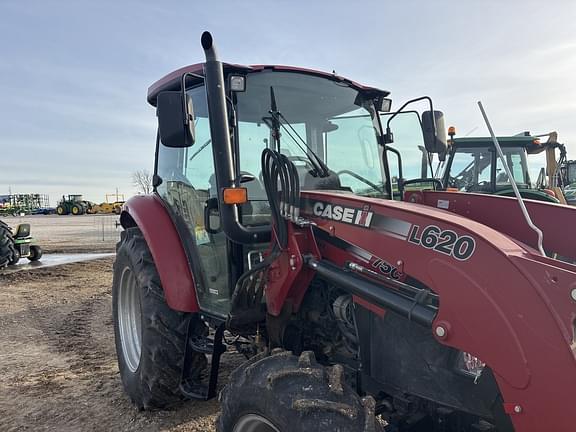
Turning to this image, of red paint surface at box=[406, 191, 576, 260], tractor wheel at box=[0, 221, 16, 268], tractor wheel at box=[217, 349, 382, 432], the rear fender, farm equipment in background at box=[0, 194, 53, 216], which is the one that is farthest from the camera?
farm equipment in background at box=[0, 194, 53, 216]

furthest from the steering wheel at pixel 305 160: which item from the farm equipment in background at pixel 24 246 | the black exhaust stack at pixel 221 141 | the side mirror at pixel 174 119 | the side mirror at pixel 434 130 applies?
the farm equipment in background at pixel 24 246

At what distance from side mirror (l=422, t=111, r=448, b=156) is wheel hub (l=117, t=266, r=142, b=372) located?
2431 millimetres

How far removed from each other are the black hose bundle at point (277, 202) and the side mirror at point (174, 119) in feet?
1.37

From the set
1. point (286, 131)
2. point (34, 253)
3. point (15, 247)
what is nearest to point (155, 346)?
point (286, 131)

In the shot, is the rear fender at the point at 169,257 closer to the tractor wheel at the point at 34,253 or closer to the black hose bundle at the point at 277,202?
the black hose bundle at the point at 277,202

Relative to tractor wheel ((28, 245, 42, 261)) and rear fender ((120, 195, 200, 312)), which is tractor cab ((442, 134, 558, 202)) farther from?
tractor wheel ((28, 245, 42, 261))

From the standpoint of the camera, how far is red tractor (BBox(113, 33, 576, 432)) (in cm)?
172

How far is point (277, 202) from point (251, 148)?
0.50 metres

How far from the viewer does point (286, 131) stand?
9.67 ft

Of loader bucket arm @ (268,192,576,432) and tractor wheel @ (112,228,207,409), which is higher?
loader bucket arm @ (268,192,576,432)

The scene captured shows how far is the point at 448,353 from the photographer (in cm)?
205

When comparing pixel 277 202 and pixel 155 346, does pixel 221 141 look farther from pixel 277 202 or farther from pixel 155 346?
pixel 155 346

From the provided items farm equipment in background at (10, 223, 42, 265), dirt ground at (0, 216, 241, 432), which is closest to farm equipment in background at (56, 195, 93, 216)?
farm equipment in background at (10, 223, 42, 265)

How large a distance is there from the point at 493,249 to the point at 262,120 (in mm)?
1614
